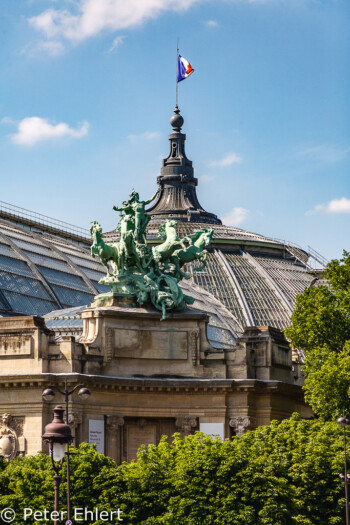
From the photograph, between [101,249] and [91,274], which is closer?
[101,249]

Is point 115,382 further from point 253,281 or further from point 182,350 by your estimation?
point 253,281

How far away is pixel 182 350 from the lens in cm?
10675

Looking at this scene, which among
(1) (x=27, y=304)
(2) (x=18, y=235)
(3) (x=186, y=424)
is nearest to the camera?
(3) (x=186, y=424)

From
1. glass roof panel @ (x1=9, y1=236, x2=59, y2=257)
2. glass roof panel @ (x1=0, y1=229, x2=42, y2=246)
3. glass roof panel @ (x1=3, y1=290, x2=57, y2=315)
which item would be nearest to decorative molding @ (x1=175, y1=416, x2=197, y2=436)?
glass roof panel @ (x1=3, y1=290, x2=57, y2=315)

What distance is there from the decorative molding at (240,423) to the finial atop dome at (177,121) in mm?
68228

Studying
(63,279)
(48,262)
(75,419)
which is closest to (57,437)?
(75,419)

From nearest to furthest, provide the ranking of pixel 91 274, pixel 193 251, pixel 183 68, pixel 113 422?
pixel 113 422
pixel 193 251
pixel 91 274
pixel 183 68

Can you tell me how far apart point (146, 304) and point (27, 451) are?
1245 cm

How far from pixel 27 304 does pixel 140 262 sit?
43.7ft

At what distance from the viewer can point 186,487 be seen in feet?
287

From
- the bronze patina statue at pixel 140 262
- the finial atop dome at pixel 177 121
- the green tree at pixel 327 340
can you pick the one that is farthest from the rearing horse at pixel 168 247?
the finial atop dome at pixel 177 121

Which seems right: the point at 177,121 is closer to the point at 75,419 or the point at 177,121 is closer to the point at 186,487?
the point at 75,419

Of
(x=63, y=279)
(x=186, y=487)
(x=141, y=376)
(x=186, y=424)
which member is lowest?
(x=186, y=487)

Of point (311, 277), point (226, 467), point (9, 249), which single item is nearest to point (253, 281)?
point (311, 277)
